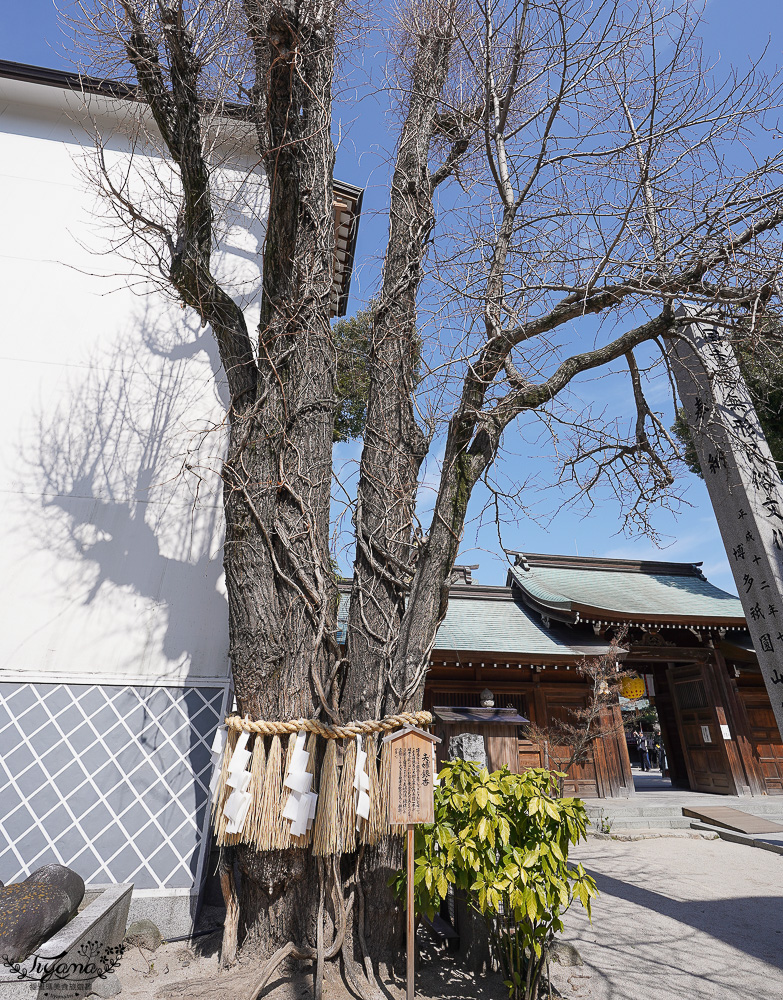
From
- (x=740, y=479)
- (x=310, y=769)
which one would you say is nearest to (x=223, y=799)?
(x=310, y=769)

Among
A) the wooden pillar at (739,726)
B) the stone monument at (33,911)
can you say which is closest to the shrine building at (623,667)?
the wooden pillar at (739,726)

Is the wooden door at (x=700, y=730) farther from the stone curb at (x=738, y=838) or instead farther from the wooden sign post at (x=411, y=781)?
the wooden sign post at (x=411, y=781)

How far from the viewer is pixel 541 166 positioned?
3.25 metres

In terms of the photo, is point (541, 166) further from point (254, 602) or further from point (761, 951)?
point (761, 951)

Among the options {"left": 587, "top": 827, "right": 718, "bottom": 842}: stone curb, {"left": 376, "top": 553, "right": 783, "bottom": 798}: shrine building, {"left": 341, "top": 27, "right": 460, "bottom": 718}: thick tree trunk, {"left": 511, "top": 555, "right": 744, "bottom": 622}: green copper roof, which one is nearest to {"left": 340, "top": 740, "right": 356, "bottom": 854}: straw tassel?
{"left": 341, "top": 27, "right": 460, "bottom": 718}: thick tree trunk

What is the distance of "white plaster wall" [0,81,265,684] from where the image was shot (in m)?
3.76

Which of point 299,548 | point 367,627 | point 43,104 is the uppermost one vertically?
point 43,104

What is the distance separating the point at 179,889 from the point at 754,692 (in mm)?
10446

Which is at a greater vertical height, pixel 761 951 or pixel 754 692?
pixel 754 692

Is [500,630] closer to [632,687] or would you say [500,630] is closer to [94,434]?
[632,687]

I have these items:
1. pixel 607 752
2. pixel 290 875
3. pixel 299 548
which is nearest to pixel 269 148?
pixel 299 548

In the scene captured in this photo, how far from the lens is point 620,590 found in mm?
11023

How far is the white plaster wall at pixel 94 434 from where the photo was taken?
376 centimetres

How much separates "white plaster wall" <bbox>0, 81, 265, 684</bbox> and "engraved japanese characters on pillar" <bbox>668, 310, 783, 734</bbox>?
11.1 ft
